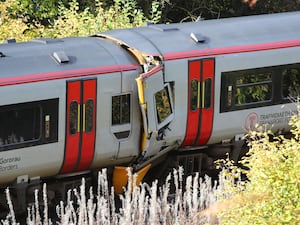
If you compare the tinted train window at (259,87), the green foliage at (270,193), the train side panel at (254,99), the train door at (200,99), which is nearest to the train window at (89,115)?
the train door at (200,99)

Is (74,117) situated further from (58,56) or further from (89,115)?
(58,56)

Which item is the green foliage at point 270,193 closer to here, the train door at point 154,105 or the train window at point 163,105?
the train door at point 154,105

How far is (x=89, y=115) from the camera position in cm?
1190

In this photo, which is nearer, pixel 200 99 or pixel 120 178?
pixel 120 178

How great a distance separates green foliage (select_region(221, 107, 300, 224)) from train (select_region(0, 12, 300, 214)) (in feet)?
15.4

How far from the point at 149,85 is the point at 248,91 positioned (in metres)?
2.28

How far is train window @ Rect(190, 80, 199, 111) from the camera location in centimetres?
1288

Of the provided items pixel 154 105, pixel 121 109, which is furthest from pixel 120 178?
pixel 154 105

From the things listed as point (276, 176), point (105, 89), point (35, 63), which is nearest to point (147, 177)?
point (105, 89)

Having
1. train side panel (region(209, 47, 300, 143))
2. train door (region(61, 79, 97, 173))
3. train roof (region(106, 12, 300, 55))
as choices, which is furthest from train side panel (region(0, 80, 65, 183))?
train side panel (region(209, 47, 300, 143))

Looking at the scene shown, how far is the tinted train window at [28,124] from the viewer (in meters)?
11.1

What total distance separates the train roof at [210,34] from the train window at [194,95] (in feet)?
1.95

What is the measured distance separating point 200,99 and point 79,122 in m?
2.32

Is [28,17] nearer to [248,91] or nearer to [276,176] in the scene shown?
[248,91]
